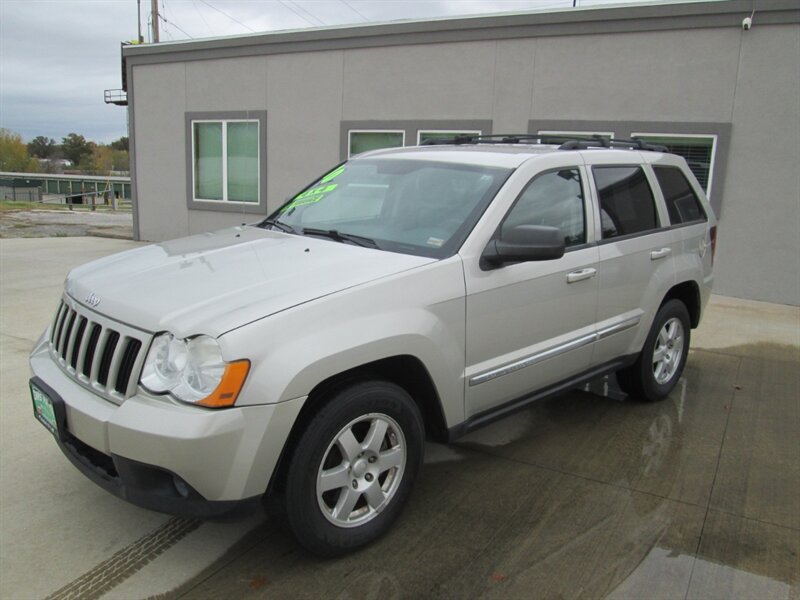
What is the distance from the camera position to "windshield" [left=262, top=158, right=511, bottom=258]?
335cm

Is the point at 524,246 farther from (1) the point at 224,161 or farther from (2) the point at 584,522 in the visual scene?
(1) the point at 224,161

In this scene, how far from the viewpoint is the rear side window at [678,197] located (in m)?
4.76

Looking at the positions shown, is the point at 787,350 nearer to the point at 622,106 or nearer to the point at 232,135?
the point at 622,106

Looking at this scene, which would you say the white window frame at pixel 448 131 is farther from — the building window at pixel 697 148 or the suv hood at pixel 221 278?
the suv hood at pixel 221 278

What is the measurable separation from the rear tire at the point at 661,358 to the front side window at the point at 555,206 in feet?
3.98

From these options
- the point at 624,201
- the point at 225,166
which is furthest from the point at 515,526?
the point at 225,166

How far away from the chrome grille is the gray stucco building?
319 inches

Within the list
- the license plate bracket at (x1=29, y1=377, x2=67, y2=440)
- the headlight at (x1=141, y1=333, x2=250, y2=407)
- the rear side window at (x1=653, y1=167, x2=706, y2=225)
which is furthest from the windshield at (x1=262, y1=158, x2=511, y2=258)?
the rear side window at (x1=653, y1=167, x2=706, y2=225)

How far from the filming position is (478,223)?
3.29 m

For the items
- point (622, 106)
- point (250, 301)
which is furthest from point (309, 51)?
point (250, 301)

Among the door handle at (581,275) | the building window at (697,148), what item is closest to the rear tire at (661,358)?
the door handle at (581,275)

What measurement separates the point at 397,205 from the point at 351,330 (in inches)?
49.7

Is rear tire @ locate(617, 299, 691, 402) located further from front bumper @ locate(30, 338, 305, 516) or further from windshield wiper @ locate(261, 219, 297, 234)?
front bumper @ locate(30, 338, 305, 516)

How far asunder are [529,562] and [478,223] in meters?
1.63
